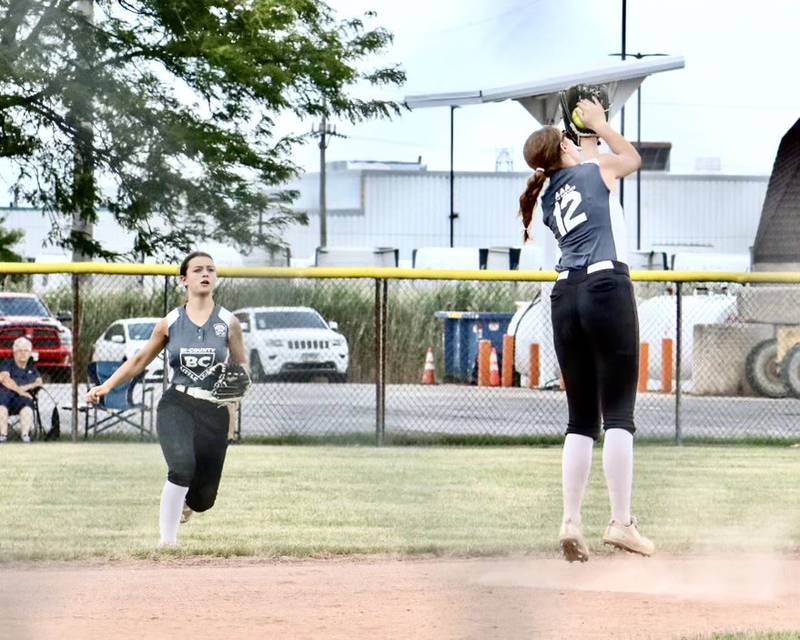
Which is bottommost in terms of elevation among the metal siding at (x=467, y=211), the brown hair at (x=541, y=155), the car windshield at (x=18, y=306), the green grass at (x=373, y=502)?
the green grass at (x=373, y=502)

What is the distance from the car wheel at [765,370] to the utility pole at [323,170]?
421 cm

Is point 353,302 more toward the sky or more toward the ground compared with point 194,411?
more toward the sky

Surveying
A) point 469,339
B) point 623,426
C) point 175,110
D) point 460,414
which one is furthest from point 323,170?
point 460,414

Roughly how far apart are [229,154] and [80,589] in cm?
255

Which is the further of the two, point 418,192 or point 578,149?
point 578,149

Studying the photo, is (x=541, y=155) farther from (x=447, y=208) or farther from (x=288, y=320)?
(x=288, y=320)

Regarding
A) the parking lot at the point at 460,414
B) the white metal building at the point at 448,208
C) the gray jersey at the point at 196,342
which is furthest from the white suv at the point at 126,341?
the white metal building at the point at 448,208

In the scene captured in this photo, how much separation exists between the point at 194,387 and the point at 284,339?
2.52 feet

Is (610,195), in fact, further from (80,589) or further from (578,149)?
(80,589)

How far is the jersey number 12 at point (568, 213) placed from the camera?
2.46m

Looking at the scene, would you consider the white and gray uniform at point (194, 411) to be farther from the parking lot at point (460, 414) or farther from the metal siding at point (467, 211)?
the parking lot at point (460, 414)

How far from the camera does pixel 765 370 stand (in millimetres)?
7758

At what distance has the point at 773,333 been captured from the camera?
6434 mm

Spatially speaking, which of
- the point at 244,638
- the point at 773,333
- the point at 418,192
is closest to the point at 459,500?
the point at 773,333
